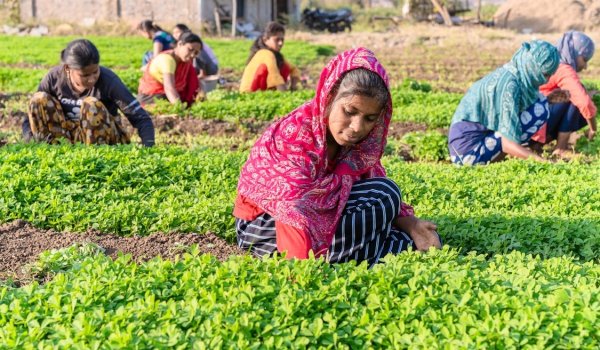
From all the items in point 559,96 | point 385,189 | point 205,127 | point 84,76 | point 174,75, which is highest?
point 84,76

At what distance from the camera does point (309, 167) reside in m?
4.09

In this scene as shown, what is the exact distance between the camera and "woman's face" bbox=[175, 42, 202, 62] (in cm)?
980

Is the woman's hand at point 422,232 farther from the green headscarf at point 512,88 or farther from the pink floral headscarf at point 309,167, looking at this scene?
the green headscarf at point 512,88

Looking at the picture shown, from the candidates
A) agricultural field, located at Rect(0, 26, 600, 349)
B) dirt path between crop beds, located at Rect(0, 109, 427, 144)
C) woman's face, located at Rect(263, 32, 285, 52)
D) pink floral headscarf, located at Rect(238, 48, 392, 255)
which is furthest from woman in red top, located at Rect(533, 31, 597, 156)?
pink floral headscarf, located at Rect(238, 48, 392, 255)

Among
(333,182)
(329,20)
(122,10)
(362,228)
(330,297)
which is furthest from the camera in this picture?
(329,20)

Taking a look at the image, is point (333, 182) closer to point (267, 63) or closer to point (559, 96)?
point (559, 96)

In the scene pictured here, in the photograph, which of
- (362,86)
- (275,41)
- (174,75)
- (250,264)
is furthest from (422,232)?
(275,41)

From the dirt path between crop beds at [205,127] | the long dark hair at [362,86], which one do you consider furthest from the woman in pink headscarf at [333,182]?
the dirt path between crop beds at [205,127]

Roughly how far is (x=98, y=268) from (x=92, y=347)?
786 millimetres

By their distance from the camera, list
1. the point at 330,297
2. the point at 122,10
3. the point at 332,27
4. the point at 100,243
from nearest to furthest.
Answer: the point at 330,297 → the point at 100,243 → the point at 122,10 → the point at 332,27

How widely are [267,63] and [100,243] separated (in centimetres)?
706

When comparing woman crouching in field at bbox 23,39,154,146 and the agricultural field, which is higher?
woman crouching in field at bbox 23,39,154,146

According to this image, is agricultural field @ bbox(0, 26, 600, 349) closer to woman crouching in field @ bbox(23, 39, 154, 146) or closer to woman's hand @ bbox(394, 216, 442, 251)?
woman's hand @ bbox(394, 216, 442, 251)

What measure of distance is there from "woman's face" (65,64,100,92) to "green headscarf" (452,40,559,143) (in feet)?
11.1
